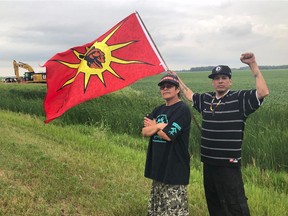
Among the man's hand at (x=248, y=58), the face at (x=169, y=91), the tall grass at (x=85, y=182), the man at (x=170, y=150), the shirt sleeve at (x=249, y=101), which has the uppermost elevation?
the man's hand at (x=248, y=58)

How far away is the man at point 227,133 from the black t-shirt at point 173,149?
0.29 meters

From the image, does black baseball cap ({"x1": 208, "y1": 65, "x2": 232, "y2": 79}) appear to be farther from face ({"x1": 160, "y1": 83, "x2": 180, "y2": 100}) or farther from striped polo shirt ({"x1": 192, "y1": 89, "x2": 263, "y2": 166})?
face ({"x1": 160, "y1": 83, "x2": 180, "y2": 100})

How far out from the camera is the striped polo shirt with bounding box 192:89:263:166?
379 cm

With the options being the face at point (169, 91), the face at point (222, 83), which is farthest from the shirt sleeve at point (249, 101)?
the face at point (169, 91)

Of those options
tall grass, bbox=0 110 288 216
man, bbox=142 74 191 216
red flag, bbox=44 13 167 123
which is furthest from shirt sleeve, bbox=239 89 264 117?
tall grass, bbox=0 110 288 216

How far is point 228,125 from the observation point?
3.83 meters

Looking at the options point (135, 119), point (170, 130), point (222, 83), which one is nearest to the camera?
point (170, 130)

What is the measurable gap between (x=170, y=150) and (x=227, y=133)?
62cm

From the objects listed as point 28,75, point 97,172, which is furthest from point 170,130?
point 28,75

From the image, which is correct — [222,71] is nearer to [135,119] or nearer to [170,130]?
[170,130]

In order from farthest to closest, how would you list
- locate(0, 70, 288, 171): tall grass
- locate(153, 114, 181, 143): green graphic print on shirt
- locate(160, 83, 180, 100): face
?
1. locate(0, 70, 288, 171): tall grass
2. locate(160, 83, 180, 100): face
3. locate(153, 114, 181, 143): green graphic print on shirt

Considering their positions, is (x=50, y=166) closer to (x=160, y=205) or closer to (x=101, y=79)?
(x=101, y=79)

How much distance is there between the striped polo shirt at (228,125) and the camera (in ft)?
12.4

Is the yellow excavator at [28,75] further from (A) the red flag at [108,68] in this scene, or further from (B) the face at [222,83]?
(B) the face at [222,83]
